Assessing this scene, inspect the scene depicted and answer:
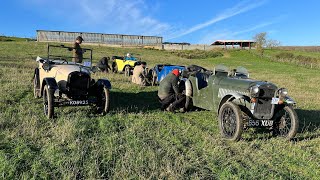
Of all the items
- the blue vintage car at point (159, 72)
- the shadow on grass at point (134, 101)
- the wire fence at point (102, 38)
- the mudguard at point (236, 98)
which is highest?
the wire fence at point (102, 38)

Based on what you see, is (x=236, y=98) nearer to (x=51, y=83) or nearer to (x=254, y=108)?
(x=254, y=108)

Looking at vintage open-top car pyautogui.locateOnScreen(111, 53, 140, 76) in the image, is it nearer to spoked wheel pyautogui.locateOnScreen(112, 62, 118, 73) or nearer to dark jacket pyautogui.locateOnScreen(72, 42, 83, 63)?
spoked wheel pyautogui.locateOnScreen(112, 62, 118, 73)

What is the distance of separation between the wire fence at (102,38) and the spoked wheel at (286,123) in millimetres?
52146

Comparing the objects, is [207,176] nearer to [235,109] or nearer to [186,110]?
[235,109]

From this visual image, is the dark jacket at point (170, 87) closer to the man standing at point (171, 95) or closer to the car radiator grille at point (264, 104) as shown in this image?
the man standing at point (171, 95)

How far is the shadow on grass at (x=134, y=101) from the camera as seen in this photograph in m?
9.57

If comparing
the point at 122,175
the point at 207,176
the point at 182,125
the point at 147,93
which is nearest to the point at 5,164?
the point at 122,175

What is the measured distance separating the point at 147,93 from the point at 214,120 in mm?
4621

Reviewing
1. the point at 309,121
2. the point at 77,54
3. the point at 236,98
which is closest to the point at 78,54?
the point at 77,54

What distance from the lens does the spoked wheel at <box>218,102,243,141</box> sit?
6.79m

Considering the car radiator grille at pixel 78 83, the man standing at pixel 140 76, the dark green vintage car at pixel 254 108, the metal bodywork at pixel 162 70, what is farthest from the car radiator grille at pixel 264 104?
the man standing at pixel 140 76

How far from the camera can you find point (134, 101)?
1099 centimetres

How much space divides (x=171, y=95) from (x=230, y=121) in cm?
298

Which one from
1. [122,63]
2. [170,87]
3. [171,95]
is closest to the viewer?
[171,95]
